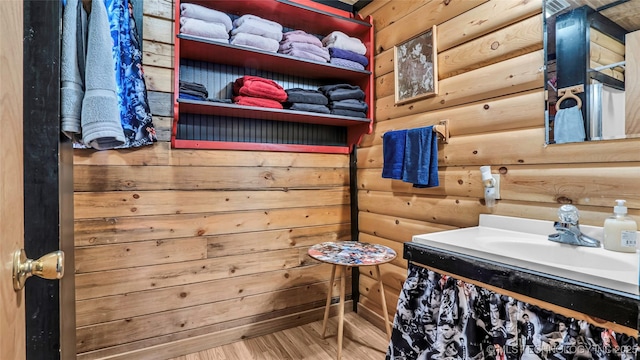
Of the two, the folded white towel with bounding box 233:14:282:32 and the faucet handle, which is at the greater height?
the folded white towel with bounding box 233:14:282:32

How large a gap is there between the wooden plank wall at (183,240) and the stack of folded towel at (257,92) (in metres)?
0.33

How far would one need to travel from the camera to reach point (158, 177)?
5.68ft

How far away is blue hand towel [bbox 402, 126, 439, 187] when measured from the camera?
5.50 ft

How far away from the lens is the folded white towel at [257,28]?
1770 mm

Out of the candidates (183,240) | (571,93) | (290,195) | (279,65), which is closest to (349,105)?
(279,65)

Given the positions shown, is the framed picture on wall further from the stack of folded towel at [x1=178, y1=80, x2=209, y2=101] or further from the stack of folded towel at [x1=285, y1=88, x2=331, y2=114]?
the stack of folded towel at [x1=178, y1=80, x2=209, y2=101]

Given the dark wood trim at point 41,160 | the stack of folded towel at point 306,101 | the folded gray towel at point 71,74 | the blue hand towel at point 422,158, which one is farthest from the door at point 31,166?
the blue hand towel at point 422,158

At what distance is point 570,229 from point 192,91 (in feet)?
6.09

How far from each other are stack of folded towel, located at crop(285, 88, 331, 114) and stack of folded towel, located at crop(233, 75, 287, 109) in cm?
7

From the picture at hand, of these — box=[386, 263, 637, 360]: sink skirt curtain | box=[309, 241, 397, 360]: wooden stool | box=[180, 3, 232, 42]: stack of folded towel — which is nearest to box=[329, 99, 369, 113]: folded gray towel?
box=[180, 3, 232, 42]: stack of folded towel

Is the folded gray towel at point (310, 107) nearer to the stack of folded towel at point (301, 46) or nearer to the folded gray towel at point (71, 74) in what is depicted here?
the stack of folded towel at point (301, 46)

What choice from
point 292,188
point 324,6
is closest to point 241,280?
point 292,188

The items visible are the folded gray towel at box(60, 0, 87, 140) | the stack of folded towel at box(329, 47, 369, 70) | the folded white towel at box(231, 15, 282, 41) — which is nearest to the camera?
the folded gray towel at box(60, 0, 87, 140)

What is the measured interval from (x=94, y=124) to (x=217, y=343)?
60.2 inches
